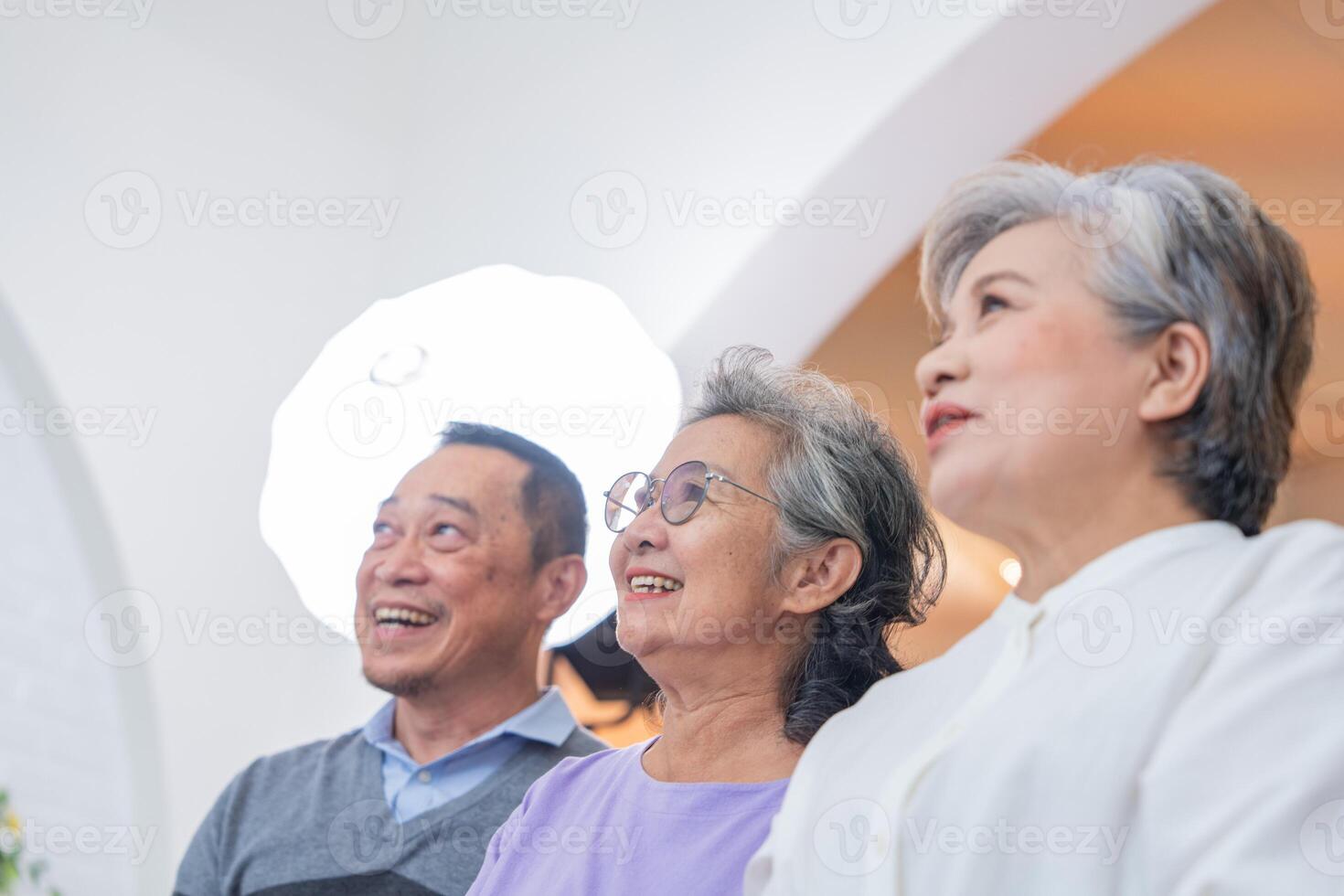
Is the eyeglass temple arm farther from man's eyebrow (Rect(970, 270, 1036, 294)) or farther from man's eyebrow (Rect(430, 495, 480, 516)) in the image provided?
man's eyebrow (Rect(430, 495, 480, 516))

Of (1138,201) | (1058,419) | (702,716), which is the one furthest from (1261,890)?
(702,716)

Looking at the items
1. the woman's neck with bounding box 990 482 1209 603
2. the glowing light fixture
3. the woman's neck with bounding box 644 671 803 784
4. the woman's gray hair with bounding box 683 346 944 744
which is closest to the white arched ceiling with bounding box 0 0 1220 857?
the glowing light fixture

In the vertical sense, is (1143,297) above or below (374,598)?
above

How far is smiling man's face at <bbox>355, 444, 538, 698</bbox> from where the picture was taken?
6.43ft

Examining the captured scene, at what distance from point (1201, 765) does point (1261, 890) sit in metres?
0.09

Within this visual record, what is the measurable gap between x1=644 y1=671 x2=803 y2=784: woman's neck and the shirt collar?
530 millimetres

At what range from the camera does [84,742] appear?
317 centimetres

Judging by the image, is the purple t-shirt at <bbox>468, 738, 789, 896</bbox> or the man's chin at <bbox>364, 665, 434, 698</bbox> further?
the man's chin at <bbox>364, 665, 434, 698</bbox>

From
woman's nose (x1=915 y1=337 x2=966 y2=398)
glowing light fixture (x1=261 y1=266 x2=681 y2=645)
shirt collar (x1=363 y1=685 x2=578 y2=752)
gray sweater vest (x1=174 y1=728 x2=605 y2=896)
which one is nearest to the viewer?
woman's nose (x1=915 y1=337 x2=966 y2=398)

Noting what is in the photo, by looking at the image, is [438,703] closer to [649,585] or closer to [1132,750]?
[649,585]

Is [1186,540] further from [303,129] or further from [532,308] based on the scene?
[303,129]

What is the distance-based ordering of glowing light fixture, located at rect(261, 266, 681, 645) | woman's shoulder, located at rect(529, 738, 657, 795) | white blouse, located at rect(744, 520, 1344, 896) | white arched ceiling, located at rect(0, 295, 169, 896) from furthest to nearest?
white arched ceiling, located at rect(0, 295, 169, 896), glowing light fixture, located at rect(261, 266, 681, 645), woman's shoulder, located at rect(529, 738, 657, 795), white blouse, located at rect(744, 520, 1344, 896)

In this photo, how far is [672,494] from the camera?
150 cm

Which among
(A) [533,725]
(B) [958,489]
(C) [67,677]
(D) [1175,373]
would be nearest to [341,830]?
(A) [533,725]
